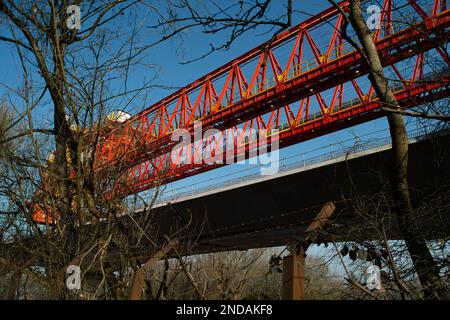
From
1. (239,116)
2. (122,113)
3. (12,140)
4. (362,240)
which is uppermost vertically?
(239,116)

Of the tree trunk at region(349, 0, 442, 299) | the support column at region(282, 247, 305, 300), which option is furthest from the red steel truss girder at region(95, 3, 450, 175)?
the support column at region(282, 247, 305, 300)

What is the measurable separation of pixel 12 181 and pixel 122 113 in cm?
119

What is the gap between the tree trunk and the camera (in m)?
2.65

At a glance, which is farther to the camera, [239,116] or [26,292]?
[239,116]

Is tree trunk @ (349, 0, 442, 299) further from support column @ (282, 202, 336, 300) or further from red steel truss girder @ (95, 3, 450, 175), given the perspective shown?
red steel truss girder @ (95, 3, 450, 175)

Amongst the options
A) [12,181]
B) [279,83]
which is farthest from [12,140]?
[279,83]

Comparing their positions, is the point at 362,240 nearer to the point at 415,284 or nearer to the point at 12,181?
the point at 415,284

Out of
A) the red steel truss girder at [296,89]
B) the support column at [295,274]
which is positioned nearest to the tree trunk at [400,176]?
the support column at [295,274]

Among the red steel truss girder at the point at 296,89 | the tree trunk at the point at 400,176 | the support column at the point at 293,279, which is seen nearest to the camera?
the support column at the point at 293,279

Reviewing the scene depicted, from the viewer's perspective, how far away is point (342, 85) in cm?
2661

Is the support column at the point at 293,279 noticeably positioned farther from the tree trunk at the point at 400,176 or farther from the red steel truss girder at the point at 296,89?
the red steel truss girder at the point at 296,89

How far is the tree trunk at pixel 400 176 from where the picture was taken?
265cm

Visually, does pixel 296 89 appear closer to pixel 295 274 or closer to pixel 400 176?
pixel 400 176

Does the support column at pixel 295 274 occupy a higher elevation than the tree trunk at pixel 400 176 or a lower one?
lower
